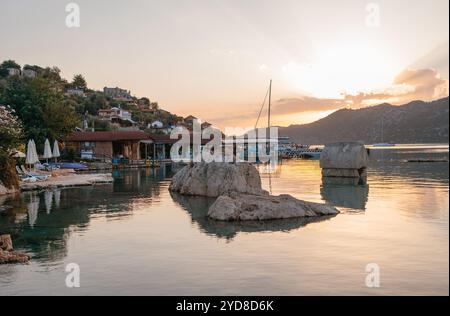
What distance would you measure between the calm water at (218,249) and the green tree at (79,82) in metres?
140

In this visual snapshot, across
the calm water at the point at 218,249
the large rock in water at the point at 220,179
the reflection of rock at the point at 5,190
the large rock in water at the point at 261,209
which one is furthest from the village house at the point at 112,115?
the large rock in water at the point at 261,209

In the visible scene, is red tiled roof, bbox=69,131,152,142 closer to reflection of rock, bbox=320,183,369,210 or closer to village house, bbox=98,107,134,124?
reflection of rock, bbox=320,183,369,210

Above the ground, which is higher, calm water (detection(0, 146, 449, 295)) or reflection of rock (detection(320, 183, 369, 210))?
reflection of rock (detection(320, 183, 369, 210))

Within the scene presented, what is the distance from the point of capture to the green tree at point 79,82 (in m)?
159

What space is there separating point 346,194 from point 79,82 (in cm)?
14501

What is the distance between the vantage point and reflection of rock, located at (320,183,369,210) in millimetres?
26034

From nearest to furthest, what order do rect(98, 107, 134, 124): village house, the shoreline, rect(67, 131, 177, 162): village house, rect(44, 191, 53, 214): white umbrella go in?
1. rect(44, 191, 53, 214): white umbrella
2. the shoreline
3. rect(67, 131, 177, 162): village house
4. rect(98, 107, 134, 124): village house

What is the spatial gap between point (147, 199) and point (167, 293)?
1819cm

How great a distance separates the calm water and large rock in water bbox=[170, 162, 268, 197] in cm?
280

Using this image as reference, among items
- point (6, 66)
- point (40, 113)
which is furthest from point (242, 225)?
point (6, 66)

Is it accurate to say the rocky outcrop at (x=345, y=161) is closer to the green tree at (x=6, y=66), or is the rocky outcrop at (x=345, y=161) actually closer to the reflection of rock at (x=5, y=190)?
the reflection of rock at (x=5, y=190)

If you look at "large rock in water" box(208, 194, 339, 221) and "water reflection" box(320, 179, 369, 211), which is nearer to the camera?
"large rock in water" box(208, 194, 339, 221)

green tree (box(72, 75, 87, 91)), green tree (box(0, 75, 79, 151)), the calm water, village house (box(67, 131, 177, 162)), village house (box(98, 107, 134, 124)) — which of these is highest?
green tree (box(72, 75, 87, 91))

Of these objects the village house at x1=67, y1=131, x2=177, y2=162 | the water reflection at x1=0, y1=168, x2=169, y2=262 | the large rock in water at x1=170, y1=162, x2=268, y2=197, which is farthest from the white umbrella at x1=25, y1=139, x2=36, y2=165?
the village house at x1=67, y1=131, x2=177, y2=162
